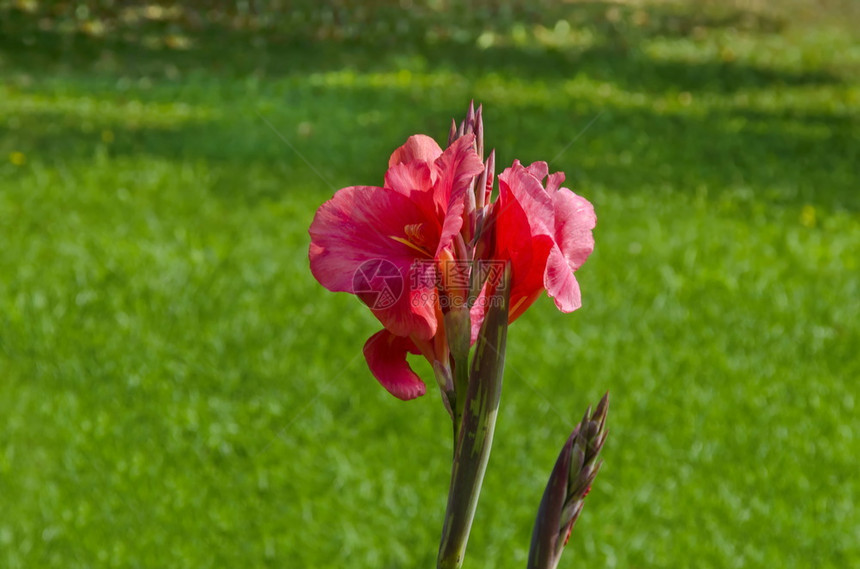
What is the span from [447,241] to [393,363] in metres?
0.17

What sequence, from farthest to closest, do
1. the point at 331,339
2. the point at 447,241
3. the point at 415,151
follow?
the point at 331,339, the point at 415,151, the point at 447,241

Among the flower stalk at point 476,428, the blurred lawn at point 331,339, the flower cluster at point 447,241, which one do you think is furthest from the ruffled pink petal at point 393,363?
the blurred lawn at point 331,339

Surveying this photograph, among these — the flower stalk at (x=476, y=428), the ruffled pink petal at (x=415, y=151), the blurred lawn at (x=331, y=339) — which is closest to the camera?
the flower stalk at (x=476, y=428)

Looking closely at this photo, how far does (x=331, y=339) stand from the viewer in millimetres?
3523

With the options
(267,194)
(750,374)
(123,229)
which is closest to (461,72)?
(267,194)

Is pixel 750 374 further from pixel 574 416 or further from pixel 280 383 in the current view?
pixel 280 383

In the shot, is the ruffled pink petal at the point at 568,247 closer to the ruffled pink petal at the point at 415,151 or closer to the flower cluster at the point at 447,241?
the flower cluster at the point at 447,241

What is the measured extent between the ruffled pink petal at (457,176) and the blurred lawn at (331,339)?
2129mm

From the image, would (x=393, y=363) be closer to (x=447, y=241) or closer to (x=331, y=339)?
(x=447, y=241)

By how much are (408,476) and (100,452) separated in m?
0.99

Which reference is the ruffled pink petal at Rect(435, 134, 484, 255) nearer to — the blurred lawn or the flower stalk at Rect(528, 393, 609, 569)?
the flower stalk at Rect(528, 393, 609, 569)

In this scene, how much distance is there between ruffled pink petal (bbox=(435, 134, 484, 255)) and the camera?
2.19ft

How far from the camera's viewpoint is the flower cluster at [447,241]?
0.69 meters

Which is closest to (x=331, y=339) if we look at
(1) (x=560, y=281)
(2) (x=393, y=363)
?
(2) (x=393, y=363)
